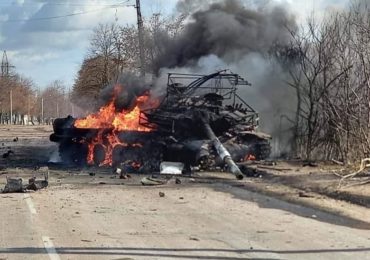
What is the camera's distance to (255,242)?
343 inches

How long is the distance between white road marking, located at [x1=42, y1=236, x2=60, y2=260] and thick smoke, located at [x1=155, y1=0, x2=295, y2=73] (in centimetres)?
1974

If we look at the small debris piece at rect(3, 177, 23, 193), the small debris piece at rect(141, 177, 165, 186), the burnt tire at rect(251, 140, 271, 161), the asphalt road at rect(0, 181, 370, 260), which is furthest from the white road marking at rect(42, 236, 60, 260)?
the burnt tire at rect(251, 140, 271, 161)

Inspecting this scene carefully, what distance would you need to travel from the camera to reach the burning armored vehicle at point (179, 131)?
70.5 ft

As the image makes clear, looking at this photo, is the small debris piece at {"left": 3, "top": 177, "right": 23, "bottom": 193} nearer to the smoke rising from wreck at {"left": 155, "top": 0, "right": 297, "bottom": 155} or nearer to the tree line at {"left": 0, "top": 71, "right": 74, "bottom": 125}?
the smoke rising from wreck at {"left": 155, "top": 0, "right": 297, "bottom": 155}

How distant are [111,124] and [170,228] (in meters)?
14.9

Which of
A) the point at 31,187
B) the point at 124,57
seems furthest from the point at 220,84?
the point at 124,57

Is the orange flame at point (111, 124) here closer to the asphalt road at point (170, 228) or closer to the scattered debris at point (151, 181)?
the scattered debris at point (151, 181)

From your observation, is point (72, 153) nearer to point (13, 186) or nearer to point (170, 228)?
point (13, 186)

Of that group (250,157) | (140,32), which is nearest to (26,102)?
(140,32)

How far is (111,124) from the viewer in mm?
24531

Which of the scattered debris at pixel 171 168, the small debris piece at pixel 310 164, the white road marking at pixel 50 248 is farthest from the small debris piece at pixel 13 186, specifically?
the small debris piece at pixel 310 164

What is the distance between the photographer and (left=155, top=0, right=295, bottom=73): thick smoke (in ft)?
92.6

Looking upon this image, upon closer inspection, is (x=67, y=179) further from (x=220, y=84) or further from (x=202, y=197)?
(x=220, y=84)

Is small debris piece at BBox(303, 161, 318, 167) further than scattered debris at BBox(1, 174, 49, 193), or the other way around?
small debris piece at BBox(303, 161, 318, 167)
